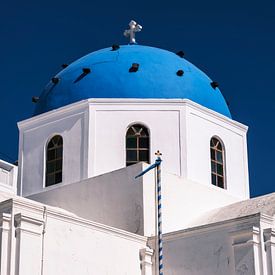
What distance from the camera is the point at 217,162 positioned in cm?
2269

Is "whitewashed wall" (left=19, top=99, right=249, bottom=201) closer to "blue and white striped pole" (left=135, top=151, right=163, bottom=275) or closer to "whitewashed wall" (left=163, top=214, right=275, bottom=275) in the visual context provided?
"blue and white striped pole" (left=135, top=151, right=163, bottom=275)

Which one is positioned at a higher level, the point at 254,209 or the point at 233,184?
the point at 233,184

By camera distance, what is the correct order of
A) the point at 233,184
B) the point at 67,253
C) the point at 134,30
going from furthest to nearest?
the point at 134,30, the point at 233,184, the point at 67,253

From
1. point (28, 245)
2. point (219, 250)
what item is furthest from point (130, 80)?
point (28, 245)

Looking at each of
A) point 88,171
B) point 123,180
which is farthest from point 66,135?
point 123,180

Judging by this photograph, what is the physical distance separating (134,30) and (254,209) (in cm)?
852

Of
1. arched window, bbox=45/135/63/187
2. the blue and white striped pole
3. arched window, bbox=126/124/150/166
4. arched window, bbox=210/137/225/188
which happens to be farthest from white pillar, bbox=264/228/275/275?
arched window, bbox=45/135/63/187

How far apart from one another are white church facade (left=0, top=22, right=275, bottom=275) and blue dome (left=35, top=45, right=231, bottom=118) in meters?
0.04

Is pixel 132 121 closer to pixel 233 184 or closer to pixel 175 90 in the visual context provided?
pixel 175 90

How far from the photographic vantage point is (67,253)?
56.2 feet

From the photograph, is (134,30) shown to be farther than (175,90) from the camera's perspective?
Yes

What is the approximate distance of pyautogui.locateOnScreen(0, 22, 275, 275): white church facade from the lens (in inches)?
683

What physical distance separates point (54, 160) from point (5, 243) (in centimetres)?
648

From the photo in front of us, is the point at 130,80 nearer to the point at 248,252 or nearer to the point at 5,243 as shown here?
the point at 248,252
